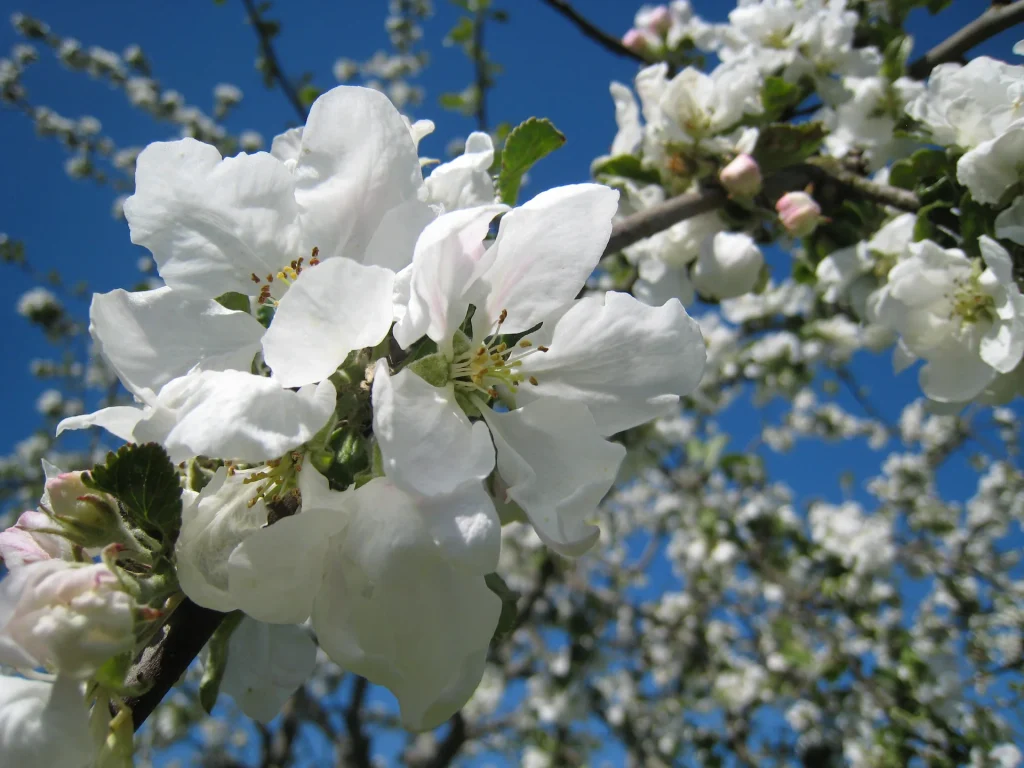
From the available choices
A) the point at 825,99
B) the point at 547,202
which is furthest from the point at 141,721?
the point at 825,99

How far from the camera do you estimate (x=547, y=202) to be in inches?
26.2

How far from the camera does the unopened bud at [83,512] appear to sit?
615 millimetres

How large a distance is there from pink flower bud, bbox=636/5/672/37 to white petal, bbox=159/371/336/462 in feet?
5.81

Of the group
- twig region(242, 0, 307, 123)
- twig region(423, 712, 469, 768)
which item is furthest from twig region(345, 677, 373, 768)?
twig region(242, 0, 307, 123)

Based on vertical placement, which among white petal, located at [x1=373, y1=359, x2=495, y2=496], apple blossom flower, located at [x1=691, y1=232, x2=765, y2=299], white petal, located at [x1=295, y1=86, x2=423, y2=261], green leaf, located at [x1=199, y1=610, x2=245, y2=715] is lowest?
apple blossom flower, located at [x1=691, y1=232, x2=765, y2=299]

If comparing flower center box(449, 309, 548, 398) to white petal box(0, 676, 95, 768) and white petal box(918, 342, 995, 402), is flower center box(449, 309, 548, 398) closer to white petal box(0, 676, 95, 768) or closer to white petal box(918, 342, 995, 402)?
white petal box(0, 676, 95, 768)

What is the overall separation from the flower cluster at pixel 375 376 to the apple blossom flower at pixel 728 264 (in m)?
0.66

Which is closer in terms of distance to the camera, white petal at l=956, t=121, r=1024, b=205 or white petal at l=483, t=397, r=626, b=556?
white petal at l=483, t=397, r=626, b=556

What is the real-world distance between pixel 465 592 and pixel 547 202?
0.35 metres

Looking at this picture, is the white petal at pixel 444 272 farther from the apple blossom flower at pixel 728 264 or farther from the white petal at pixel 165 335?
the apple blossom flower at pixel 728 264

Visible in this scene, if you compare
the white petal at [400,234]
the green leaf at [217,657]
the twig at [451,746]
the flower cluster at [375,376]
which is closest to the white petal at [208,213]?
the flower cluster at [375,376]

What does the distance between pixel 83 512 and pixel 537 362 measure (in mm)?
431

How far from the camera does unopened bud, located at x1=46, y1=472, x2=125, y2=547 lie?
0.62 m

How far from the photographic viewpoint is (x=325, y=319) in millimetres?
585
